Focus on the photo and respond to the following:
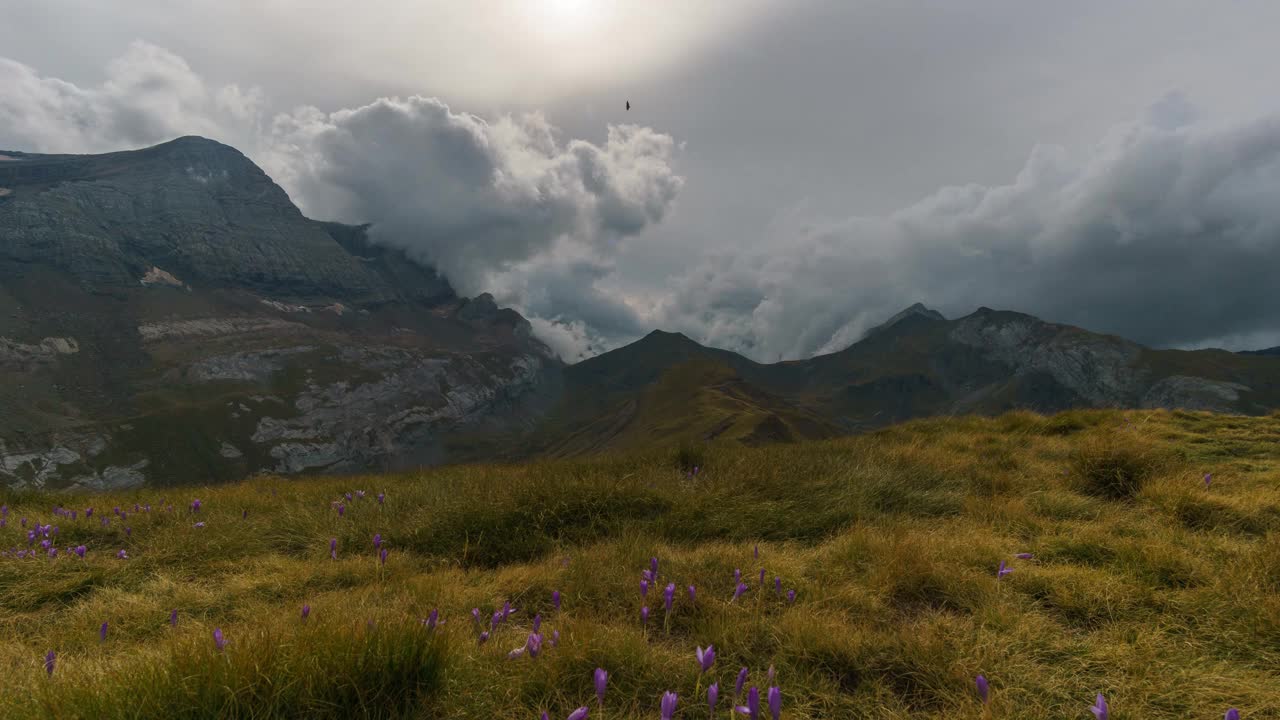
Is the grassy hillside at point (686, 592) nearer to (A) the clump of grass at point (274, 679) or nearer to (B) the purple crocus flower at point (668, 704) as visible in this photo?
(A) the clump of grass at point (274, 679)

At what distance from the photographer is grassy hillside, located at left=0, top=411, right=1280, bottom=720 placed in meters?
2.87

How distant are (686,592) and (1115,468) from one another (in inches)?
281

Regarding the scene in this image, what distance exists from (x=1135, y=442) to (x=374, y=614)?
10.7m

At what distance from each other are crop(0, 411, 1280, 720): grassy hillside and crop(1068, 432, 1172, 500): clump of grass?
0.14 feet

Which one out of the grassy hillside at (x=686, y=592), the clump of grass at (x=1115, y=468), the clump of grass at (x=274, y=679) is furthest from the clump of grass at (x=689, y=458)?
the clump of grass at (x=274, y=679)

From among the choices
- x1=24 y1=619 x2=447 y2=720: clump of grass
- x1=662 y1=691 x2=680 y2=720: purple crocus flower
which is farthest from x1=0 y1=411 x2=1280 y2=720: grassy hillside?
x1=662 y1=691 x2=680 y2=720: purple crocus flower

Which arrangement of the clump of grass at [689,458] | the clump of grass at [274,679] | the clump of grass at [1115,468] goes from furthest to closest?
the clump of grass at [689,458] < the clump of grass at [1115,468] < the clump of grass at [274,679]

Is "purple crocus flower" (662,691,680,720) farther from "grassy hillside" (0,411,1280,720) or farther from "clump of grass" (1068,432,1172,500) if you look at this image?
"clump of grass" (1068,432,1172,500)

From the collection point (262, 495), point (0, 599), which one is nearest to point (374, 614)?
point (0, 599)

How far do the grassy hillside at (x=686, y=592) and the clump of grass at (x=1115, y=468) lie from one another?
0.04 meters

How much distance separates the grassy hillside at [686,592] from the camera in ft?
9.41

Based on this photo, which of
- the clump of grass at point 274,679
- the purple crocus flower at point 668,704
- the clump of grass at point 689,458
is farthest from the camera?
the clump of grass at point 689,458

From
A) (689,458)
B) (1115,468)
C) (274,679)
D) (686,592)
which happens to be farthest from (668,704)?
(1115,468)

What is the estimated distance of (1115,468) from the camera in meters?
7.54
